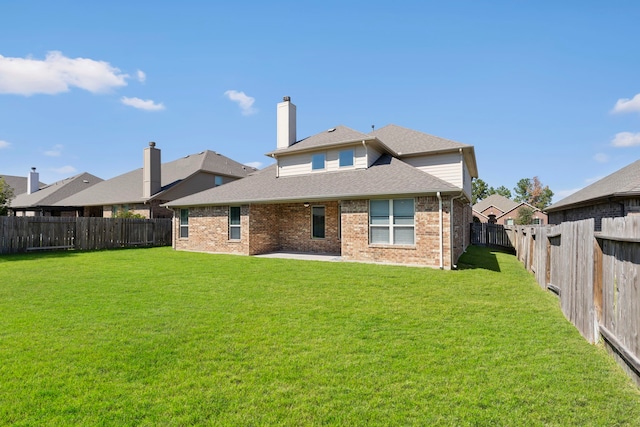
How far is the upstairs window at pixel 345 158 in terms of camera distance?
15.0 metres

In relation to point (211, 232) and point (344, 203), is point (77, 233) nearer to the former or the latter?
point (211, 232)

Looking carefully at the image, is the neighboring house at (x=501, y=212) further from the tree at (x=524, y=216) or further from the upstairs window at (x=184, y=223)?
the upstairs window at (x=184, y=223)

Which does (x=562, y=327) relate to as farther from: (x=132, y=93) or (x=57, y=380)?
(x=132, y=93)

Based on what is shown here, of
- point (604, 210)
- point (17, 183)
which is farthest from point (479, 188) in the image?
point (17, 183)

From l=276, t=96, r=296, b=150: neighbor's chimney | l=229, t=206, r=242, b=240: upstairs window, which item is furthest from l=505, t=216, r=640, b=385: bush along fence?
l=276, t=96, r=296, b=150: neighbor's chimney

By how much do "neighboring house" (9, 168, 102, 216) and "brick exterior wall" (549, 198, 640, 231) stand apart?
38.0 metres

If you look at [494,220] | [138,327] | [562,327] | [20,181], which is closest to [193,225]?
[138,327]

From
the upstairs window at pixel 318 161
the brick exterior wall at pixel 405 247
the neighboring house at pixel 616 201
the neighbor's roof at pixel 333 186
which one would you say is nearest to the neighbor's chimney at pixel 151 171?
the neighbor's roof at pixel 333 186

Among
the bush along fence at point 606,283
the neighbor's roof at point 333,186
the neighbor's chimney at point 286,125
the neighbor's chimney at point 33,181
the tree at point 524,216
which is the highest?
the neighbor's chimney at point 286,125

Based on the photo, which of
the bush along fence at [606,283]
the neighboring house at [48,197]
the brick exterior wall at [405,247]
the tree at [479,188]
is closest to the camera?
the bush along fence at [606,283]

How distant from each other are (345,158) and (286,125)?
180 inches

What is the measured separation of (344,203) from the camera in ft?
41.3

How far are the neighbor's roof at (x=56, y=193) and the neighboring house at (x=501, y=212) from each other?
49.1 meters

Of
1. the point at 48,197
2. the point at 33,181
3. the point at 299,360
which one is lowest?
the point at 299,360
